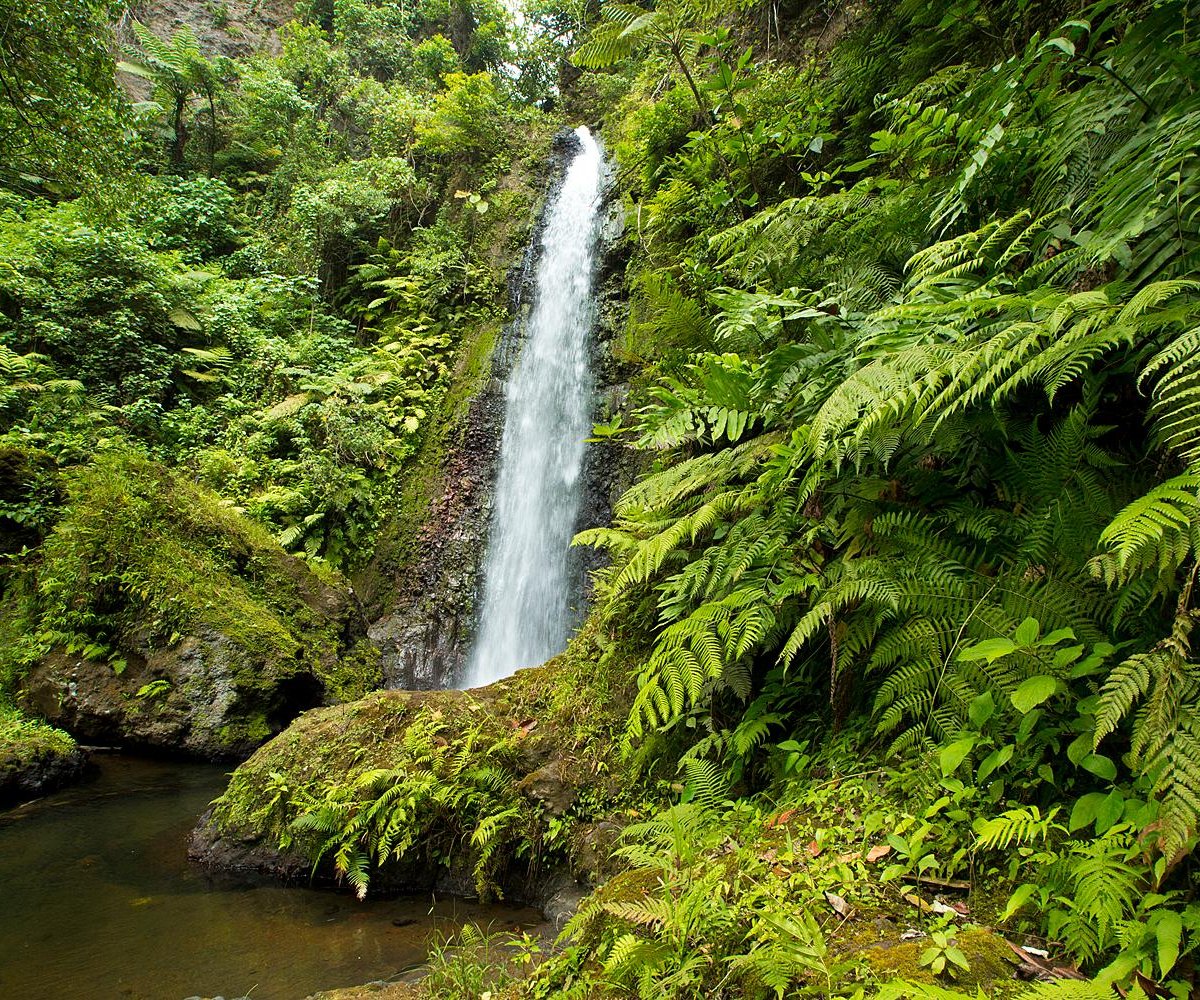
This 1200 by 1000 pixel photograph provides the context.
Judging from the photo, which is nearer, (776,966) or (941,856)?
(776,966)

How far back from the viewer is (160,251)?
12469 millimetres

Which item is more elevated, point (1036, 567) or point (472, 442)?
point (472, 442)

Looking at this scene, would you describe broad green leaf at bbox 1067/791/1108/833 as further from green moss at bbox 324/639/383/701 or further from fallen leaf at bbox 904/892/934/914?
green moss at bbox 324/639/383/701

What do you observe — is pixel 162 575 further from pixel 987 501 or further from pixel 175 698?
pixel 987 501

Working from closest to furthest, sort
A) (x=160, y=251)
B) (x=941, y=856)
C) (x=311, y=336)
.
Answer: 1. (x=941, y=856)
2. (x=311, y=336)
3. (x=160, y=251)

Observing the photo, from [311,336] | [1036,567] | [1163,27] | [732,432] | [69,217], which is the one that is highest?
[69,217]

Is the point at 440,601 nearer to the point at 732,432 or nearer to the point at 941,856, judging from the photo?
the point at 732,432

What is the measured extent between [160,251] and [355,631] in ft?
33.2

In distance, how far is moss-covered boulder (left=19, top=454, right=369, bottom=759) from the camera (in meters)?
5.99

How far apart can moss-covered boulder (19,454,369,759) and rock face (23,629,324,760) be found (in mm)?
11

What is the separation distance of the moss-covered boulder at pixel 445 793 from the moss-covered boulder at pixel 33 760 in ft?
7.24

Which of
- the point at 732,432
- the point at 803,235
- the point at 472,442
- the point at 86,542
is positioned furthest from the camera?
the point at 472,442

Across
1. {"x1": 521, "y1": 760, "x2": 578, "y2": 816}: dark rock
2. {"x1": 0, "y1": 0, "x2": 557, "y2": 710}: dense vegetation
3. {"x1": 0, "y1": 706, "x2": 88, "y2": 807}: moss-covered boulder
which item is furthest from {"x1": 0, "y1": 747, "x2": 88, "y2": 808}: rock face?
{"x1": 521, "y1": 760, "x2": 578, "y2": 816}: dark rock

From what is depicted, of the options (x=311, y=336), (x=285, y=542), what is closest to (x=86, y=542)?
(x=285, y=542)
